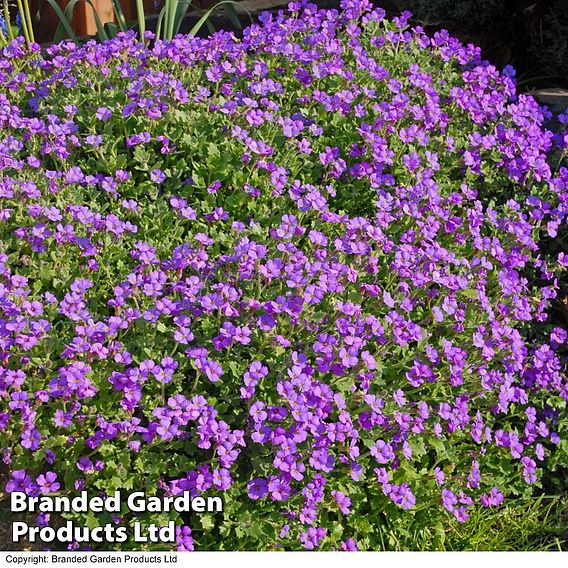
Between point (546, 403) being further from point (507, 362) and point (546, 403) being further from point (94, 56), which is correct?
point (94, 56)

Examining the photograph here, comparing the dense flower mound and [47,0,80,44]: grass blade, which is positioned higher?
[47,0,80,44]: grass blade

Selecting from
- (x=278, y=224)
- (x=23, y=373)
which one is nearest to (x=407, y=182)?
(x=278, y=224)

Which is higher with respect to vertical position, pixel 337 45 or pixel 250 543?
pixel 337 45

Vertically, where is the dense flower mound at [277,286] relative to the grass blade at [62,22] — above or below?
below

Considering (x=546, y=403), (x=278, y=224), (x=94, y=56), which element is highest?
(x=94, y=56)

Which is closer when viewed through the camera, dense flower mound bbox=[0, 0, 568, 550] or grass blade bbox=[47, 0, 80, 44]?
dense flower mound bbox=[0, 0, 568, 550]

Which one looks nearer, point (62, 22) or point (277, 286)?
point (277, 286)

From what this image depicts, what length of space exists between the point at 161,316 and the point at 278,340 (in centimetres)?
35

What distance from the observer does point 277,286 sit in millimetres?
2881

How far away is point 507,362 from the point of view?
303 cm

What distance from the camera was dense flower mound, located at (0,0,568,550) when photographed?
8.44 ft

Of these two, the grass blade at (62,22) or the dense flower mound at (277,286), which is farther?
the grass blade at (62,22)

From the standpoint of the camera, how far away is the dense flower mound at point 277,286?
101 inches

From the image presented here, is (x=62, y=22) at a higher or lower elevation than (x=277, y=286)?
higher
